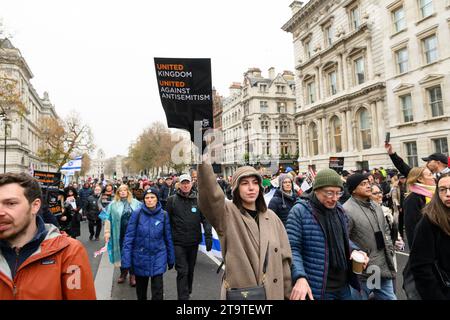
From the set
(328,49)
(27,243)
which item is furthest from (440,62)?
(27,243)

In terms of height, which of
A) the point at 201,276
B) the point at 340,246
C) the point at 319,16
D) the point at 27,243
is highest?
the point at 319,16

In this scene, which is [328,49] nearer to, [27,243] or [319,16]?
[319,16]

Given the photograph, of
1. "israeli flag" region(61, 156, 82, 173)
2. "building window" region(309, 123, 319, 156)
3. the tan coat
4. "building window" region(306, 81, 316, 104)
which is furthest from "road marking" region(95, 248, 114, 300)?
"building window" region(306, 81, 316, 104)

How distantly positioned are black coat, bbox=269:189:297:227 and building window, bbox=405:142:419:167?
802 inches

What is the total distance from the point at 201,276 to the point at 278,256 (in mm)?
4210

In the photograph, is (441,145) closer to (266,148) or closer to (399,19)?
(399,19)

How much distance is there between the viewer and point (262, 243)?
2.47 m

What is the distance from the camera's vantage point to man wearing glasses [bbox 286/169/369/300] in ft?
9.18

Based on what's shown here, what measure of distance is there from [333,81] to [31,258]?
109ft

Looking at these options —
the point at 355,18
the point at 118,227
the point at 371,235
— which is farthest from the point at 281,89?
the point at 371,235

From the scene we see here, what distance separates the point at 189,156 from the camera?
2.68 m

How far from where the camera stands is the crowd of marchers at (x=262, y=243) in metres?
1.90

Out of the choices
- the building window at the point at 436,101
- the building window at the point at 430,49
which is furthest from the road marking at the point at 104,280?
the building window at the point at 430,49
